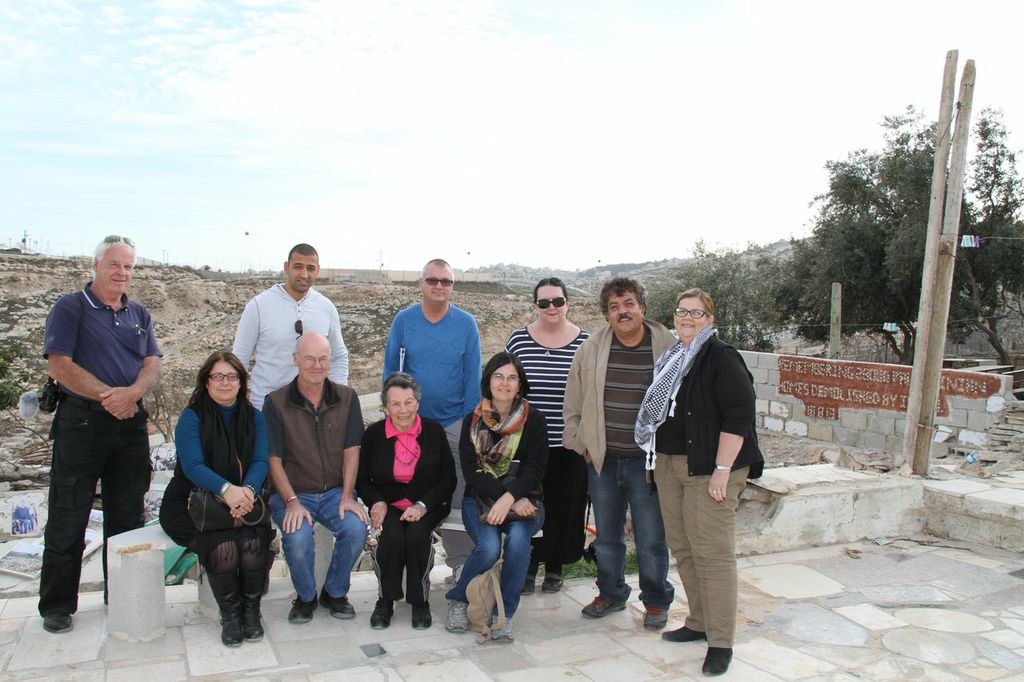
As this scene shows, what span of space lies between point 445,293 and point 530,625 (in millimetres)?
1834

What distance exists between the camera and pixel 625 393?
3771 mm

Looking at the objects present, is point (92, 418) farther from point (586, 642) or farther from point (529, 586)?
point (586, 642)

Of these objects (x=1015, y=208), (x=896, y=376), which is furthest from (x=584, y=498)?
(x=1015, y=208)

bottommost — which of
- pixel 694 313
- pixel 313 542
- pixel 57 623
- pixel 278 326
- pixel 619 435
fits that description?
pixel 57 623

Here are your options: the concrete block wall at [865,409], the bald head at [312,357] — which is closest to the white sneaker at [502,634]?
the bald head at [312,357]

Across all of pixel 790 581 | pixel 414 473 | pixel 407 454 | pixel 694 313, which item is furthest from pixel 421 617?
pixel 790 581

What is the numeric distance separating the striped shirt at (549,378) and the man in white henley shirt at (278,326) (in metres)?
1.06

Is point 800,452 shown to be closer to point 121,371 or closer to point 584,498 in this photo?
point 584,498

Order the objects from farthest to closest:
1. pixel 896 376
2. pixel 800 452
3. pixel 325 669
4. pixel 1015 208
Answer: pixel 1015 208 → pixel 800 452 → pixel 896 376 → pixel 325 669

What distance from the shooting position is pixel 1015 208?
60.0 feet

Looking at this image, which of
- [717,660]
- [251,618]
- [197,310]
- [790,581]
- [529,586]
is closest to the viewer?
[717,660]

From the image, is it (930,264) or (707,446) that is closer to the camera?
(707,446)

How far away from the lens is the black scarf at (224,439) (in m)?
3.64

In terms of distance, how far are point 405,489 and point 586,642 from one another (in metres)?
1.18
